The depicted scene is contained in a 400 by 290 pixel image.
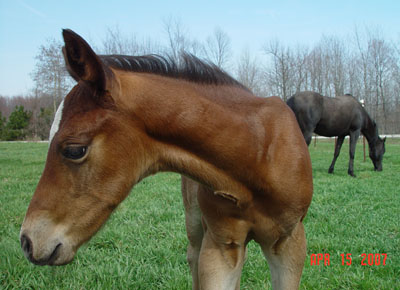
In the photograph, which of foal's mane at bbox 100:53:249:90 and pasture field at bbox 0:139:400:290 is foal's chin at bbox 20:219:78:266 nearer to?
pasture field at bbox 0:139:400:290

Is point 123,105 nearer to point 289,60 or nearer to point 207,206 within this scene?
point 207,206

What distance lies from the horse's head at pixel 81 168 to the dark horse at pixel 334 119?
25.2 ft

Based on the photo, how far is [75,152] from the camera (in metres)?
1.43

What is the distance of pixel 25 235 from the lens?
143 centimetres

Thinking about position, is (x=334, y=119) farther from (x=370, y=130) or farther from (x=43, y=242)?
(x=43, y=242)

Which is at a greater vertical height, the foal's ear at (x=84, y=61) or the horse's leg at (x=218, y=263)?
the foal's ear at (x=84, y=61)

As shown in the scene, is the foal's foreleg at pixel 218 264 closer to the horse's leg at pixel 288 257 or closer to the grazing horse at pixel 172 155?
the grazing horse at pixel 172 155

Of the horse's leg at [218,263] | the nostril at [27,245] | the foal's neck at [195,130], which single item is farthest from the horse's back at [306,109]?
the nostril at [27,245]

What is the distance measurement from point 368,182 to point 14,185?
7877 mm

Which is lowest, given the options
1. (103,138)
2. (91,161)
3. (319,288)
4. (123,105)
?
(319,288)

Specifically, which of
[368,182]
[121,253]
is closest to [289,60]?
[368,182]

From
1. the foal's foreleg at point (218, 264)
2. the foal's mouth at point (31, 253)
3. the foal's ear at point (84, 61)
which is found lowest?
the foal's foreleg at point (218, 264)

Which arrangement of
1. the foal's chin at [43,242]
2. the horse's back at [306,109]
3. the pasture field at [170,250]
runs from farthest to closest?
the horse's back at [306,109] → the pasture field at [170,250] → the foal's chin at [43,242]

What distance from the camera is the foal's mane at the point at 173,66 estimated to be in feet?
5.71
